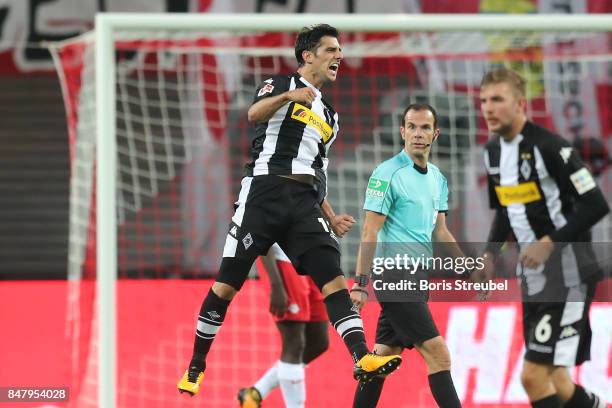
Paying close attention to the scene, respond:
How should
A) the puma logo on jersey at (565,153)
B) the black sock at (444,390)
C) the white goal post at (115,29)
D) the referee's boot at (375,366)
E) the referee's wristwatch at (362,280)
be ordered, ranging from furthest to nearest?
the white goal post at (115,29)
the referee's wristwatch at (362,280)
the black sock at (444,390)
the puma logo on jersey at (565,153)
the referee's boot at (375,366)

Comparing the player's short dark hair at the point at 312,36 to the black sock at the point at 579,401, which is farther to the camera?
the black sock at the point at 579,401

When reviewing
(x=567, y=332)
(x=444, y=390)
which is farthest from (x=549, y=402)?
(x=444, y=390)

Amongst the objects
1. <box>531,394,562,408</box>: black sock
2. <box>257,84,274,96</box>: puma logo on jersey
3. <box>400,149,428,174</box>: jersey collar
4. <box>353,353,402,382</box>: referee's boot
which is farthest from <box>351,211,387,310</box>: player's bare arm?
<box>531,394,562,408</box>: black sock

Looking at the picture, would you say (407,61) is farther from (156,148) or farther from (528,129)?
(528,129)

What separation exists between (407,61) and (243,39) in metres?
1.85

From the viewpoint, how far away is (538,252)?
18.2ft

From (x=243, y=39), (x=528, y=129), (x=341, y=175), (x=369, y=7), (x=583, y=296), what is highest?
(x=369, y=7)

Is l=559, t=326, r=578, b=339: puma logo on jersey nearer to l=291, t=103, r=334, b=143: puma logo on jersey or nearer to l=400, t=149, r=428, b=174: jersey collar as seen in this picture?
l=400, t=149, r=428, b=174: jersey collar

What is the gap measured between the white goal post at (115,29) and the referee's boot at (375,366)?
1735 mm

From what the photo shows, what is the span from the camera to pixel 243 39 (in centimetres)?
1064

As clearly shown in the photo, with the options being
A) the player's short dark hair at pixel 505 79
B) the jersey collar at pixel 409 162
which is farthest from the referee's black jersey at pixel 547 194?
the jersey collar at pixel 409 162

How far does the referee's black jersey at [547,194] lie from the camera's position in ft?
18.1

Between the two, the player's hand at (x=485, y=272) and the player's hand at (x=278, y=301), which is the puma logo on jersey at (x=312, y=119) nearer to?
the player's hand at (x=485, y=272)

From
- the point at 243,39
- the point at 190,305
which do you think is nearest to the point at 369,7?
the point at 243,39
